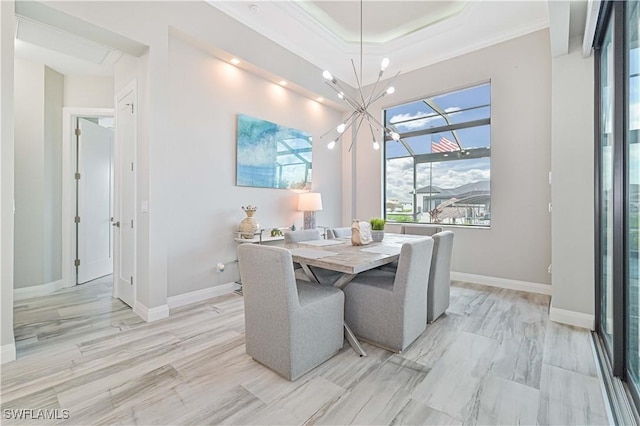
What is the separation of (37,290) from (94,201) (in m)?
1.35

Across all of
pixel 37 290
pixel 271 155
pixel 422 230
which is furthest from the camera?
pixel 271 155

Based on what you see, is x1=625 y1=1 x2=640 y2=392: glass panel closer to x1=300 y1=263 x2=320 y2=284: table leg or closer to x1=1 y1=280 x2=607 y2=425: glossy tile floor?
x1=1 y1=280 x2=607 y2=425: glossy tile floor

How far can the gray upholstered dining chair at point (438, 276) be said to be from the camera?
263 centimetres

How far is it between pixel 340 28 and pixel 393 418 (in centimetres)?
440

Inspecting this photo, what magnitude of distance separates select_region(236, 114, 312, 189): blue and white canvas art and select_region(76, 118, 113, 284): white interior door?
7.68 feet

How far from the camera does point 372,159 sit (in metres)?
5.23

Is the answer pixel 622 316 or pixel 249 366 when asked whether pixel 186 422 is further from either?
pixel 622 316

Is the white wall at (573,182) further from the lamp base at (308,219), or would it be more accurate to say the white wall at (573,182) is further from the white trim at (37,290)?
→ the white trim at (37,290)

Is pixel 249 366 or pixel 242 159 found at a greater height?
pixel 242 159

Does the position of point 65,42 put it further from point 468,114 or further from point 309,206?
point 468,114

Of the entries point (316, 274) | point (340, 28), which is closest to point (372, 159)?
point (340, 28)

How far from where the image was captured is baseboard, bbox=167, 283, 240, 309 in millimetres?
3148

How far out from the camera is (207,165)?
346 centimetres

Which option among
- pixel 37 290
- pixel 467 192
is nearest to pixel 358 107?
pixel 467 192
